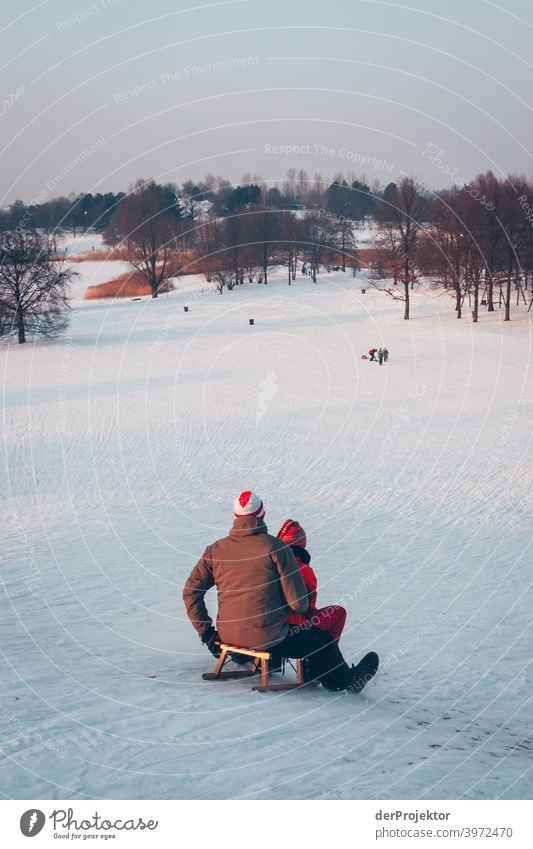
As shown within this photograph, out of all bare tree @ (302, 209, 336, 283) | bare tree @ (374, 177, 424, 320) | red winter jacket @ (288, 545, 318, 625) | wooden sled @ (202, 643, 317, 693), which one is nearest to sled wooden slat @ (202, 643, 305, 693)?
wooden sled @ (202, 643, 317, 693)

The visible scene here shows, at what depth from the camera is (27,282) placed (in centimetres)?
4591

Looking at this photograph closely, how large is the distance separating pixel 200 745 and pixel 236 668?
244 centimetres

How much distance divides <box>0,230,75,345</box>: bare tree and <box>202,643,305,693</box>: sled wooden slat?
37.4 metres

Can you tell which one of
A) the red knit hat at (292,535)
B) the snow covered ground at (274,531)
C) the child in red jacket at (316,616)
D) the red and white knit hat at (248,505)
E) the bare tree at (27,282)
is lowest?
the snow covered ground at (274,531)

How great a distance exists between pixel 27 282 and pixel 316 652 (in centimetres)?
4154

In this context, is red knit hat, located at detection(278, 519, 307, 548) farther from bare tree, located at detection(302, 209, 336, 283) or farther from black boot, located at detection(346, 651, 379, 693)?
bare tree, located at detection(302, 209, 336, 283)

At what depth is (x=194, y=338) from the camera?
47.7m

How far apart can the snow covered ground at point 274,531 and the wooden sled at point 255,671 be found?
18cm

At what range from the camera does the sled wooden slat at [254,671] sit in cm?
810

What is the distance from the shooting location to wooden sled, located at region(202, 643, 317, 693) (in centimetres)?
810

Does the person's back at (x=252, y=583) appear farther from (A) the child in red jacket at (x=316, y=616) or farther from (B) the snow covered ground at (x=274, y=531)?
(B) the snow covered ground at (x=274, y=531)

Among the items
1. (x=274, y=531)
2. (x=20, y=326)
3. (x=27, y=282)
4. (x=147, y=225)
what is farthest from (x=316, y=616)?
(x=147, y=225)

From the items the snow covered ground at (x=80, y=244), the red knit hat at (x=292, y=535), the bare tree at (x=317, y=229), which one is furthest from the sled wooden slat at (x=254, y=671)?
the snow covered ground at (x=80, y=244)

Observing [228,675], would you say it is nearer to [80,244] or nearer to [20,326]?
[20,326]
